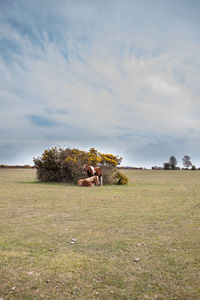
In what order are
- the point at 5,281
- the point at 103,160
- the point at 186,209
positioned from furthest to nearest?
1. the point at 103,160
2. the point at 186,209
3. the point at 5,281

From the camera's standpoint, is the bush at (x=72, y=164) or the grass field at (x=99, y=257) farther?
the bush at (x=72, y=164)

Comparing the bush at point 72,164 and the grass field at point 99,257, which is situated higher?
the bush at point 72,164

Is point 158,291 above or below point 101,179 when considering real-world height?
below

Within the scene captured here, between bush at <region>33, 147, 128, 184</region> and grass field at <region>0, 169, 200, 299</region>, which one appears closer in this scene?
grass field at <region>0, 169, 200, 299</region>

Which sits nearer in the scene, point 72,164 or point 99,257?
point 99,257

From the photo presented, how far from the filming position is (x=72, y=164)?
2381cm

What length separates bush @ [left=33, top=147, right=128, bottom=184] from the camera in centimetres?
2397

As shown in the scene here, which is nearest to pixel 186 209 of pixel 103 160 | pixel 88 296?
pixel 88 296

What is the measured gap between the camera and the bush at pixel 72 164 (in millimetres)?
23969

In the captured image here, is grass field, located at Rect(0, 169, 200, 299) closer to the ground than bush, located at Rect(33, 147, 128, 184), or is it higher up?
closer to the ground

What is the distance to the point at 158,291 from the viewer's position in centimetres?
357

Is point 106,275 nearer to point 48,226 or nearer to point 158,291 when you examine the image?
point 158,291

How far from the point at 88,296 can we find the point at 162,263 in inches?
64.0

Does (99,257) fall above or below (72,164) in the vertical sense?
below
